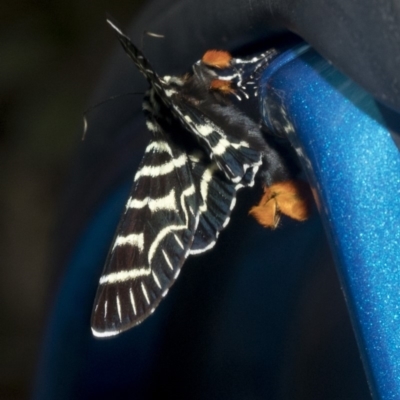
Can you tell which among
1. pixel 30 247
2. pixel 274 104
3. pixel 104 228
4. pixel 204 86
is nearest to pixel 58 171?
pixel 30 247

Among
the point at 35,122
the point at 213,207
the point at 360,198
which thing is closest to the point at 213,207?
the point at 213,207

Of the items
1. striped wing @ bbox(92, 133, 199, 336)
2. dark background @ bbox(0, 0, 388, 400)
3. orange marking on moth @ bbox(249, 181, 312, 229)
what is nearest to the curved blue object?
orange marking on moth @ bbox(249, 181, 312, 229)

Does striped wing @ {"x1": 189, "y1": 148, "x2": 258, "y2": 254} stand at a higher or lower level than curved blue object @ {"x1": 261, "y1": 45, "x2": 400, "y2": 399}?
lower

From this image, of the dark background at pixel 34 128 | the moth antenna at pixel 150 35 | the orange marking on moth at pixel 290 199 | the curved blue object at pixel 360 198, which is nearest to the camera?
the curved blue object at pixel 360 198

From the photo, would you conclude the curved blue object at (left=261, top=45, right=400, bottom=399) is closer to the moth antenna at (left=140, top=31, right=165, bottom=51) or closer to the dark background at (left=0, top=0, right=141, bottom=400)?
the moth antenna at (left=140, top=31, right=165, bottom=51)

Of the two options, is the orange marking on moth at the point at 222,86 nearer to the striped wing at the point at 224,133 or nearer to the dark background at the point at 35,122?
the striped wing at the point at 224,133

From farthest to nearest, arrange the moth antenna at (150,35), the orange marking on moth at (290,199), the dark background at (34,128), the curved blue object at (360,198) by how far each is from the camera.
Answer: the dark background at (34,128) < the moth antenna at (150,35) < the orange marking on moth at (290,199) < the curved blue object at (360,198)

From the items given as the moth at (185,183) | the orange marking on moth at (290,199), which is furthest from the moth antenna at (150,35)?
the orange marking on moth at (290,199)
